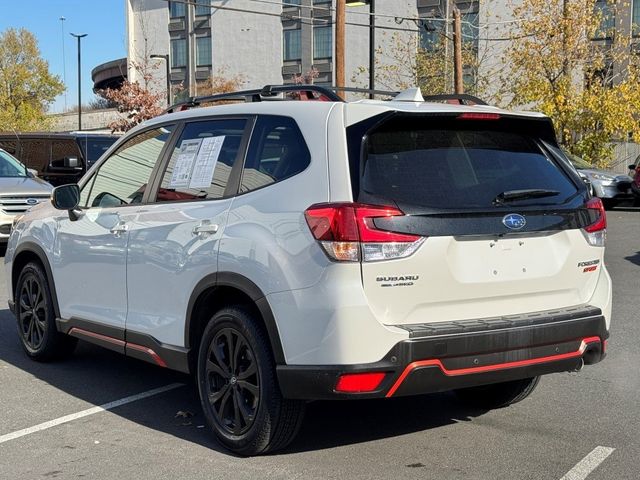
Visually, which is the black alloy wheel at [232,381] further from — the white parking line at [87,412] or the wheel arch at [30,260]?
the wheel arch at [30,260]

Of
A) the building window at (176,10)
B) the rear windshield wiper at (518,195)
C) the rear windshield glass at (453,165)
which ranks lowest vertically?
the rear windshield wiper at (518,195)

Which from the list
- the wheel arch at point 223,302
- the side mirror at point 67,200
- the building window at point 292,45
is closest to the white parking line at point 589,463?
A: the wheel arch at point 223,302

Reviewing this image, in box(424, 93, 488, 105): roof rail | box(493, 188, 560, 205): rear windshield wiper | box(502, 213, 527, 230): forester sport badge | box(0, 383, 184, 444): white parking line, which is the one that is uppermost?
box(424, 93, 488, 105): roof rail

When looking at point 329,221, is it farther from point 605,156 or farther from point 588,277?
point 605,156

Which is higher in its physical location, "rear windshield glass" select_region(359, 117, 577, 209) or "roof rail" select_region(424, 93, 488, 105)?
"roof rail" select_region(424, 93, 488, 105)

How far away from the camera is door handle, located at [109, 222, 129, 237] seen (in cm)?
572

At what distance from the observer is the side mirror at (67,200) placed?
20.8ft

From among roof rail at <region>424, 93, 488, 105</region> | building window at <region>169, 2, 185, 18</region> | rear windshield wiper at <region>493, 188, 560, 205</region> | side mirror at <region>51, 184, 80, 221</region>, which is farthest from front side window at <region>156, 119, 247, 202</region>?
building window at <region>169, 2, 185, 18</region>

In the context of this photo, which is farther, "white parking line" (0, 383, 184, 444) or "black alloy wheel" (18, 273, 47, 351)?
"black alloy wheel" (18, 273, 47, 351)

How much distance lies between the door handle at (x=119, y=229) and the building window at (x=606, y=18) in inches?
1013

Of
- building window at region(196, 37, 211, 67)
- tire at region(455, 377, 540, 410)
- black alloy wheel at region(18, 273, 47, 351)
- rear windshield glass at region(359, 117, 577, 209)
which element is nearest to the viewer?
rear windshield glass at region(359, 117, 577, 209)

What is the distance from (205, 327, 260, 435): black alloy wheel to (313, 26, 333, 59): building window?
1763 inches

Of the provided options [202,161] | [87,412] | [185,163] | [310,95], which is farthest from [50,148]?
[310,95]

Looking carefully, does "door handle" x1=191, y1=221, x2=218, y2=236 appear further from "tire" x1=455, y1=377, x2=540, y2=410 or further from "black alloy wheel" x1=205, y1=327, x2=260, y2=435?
"tire" x1=455, y1=377, x2=540, y2=410
